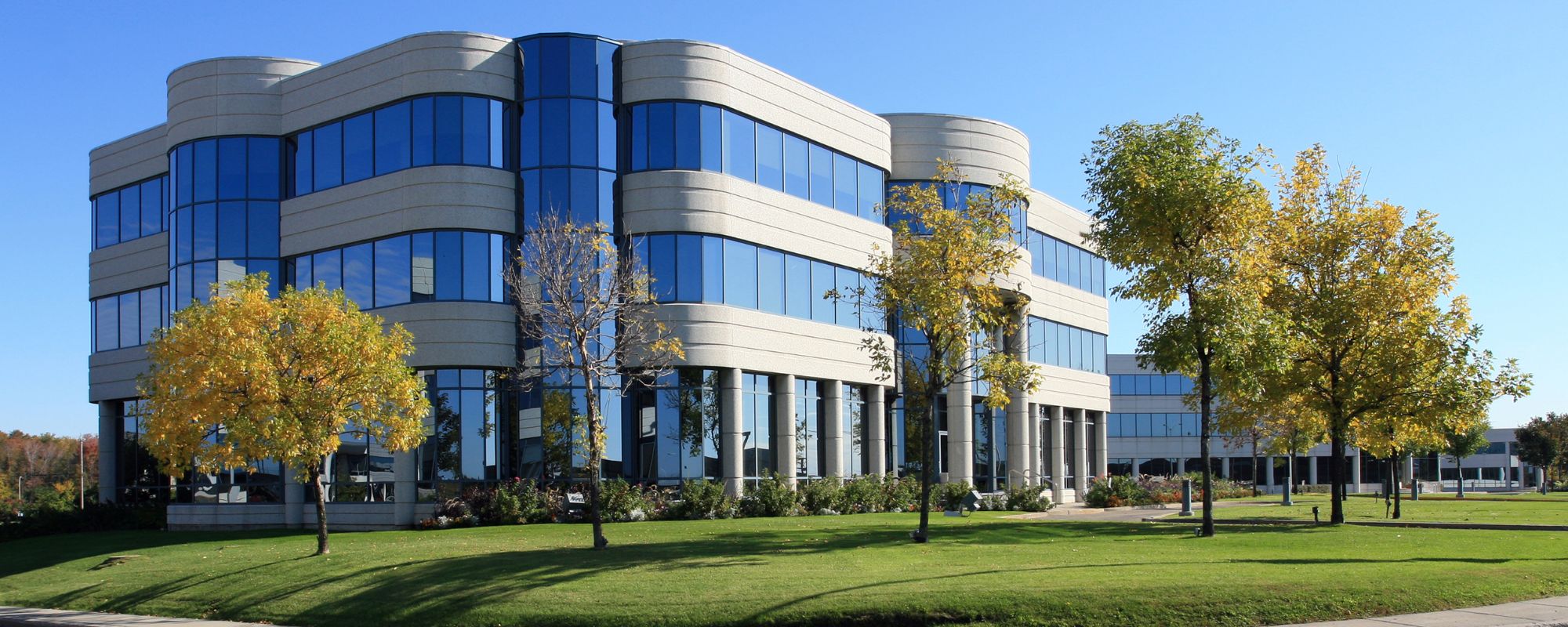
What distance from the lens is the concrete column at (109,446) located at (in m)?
Answer: 44.9

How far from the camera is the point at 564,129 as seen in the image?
35.8 m

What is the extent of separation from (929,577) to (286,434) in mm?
13003

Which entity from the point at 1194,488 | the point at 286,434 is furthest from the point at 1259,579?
the point at 1194,488

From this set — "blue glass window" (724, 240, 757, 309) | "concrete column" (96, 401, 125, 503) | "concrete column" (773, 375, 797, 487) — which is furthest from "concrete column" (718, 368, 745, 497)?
"concrete column" (96, 401, 125, 503)

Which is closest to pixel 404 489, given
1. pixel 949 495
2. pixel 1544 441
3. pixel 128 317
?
pixel 949 495

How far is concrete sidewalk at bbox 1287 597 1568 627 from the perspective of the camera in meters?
15.8

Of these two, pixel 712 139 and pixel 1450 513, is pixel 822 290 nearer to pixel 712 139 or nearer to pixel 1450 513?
pixel 712 139

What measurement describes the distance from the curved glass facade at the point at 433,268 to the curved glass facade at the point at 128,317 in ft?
40.9

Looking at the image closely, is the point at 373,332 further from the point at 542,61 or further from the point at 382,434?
the point at 542,61

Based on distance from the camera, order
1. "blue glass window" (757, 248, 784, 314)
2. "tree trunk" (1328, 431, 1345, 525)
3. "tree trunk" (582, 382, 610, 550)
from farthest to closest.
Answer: "blue glass window" (757, 248, 784, 314)
"tree trunk" (1328, 431, 1345, 525)
"tree trunk" (582, 382, 610, 550)

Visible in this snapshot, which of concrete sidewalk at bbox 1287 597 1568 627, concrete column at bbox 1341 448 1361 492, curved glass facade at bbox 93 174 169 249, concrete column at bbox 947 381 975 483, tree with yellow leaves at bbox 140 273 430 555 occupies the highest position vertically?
curved glass facade at bbox 93 174 169 249

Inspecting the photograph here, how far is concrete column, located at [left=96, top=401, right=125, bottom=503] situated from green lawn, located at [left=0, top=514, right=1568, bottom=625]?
1708 cm

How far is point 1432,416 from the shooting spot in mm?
31250

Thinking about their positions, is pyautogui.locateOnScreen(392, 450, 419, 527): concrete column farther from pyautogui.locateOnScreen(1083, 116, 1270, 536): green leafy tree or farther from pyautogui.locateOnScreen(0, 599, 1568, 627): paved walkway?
pyautogui.locateOnScreen(1083, 116, 1270, 536): green leafy tree
